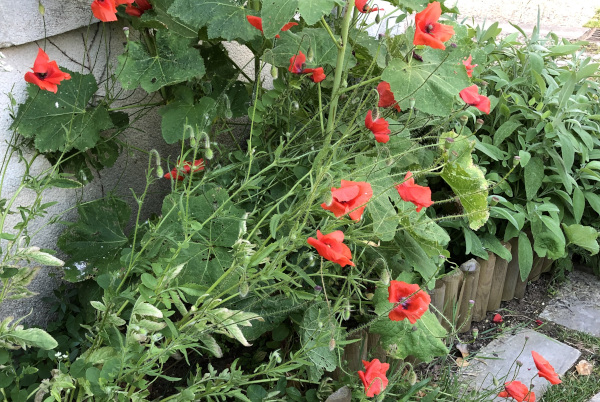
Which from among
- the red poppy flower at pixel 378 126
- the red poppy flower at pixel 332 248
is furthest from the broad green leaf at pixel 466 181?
the red poppy flower at pixel 332 248

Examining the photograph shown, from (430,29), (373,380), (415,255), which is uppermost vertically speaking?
(430,29)

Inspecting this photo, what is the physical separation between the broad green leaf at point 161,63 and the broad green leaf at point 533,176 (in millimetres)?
1505

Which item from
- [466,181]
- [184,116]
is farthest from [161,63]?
[466,181]

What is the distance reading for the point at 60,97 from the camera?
1.80 meters

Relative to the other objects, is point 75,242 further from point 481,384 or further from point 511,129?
point 511,129

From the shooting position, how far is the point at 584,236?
96.1 inches

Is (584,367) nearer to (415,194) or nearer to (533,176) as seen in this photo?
(533,176)

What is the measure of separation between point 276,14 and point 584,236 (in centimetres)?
175

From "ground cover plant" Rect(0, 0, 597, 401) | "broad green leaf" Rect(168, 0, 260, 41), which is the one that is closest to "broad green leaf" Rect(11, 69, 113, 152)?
"ground cover plant" Rect(0, 0, 597, 401)

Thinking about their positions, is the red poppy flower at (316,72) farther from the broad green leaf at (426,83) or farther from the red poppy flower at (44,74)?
the red poppy flower at (44,74)

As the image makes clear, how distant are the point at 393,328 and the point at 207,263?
67 centimetres

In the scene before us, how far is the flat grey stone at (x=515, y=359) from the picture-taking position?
213cm

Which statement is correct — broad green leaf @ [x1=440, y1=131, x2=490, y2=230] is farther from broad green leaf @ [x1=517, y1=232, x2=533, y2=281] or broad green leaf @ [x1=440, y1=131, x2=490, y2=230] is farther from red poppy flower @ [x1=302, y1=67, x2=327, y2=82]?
red poppy flower @ [x1=302, y1=67, x2=327, y2=82]

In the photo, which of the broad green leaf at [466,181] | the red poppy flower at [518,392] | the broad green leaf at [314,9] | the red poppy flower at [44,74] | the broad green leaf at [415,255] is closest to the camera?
the broad green leaf at [314,9]
